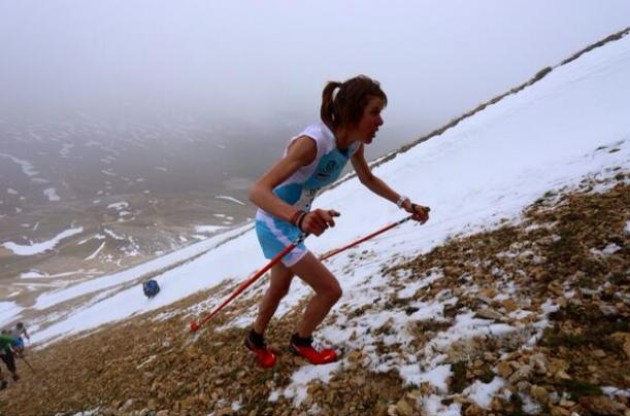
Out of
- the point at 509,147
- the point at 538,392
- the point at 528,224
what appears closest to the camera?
the point at 538,392

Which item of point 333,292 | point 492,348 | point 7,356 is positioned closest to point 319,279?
point 333,292

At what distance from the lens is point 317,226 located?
16.1ft

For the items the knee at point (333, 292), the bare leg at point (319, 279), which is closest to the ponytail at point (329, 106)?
the bare leg at point (319, 279)

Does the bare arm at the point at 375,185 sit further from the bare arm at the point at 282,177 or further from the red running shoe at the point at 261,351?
the red running shoe at the point at 261,351

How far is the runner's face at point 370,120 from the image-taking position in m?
5.45

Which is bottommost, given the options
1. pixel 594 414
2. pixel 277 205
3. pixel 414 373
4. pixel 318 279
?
pixel 594 414

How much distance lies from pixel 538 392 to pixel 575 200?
591 cm

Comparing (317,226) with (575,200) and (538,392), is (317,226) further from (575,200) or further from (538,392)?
(575,200)

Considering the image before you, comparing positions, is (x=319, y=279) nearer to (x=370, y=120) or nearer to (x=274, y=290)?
(x=274, y=290)

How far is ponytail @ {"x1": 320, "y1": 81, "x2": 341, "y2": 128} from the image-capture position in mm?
5555

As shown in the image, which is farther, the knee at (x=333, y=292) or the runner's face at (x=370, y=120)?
the knee at (x=333, y=292)

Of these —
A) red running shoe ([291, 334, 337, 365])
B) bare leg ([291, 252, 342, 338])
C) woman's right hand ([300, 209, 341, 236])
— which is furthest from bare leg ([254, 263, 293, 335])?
woman's right hand ([300, 209, 341, 236])

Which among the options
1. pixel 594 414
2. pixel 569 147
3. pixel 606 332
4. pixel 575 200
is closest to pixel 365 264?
pixel 575 200

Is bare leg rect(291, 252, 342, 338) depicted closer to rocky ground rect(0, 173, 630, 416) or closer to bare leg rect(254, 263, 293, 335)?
bare leg rect(254, 263, 293, 335)
